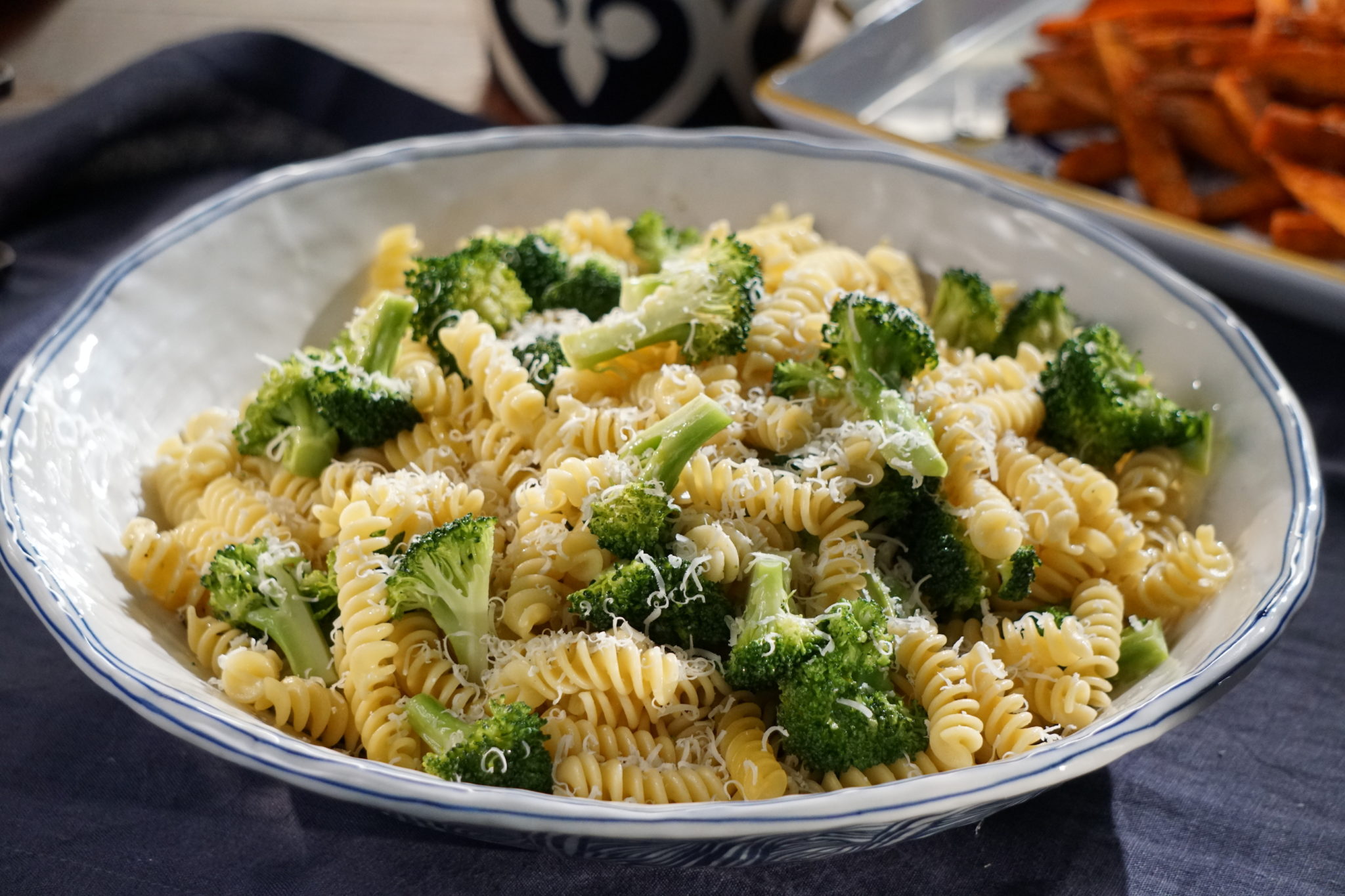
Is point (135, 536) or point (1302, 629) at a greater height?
point (135, 536)

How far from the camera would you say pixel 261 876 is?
83.8 inches

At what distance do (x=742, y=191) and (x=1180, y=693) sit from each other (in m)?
2.08

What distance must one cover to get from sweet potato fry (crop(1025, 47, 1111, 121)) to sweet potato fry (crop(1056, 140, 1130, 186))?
203 millimetres

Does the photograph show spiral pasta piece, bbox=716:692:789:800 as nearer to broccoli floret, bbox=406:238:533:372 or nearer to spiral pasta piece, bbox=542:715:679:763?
spiral pasta piece, bbox=542:715:679:763

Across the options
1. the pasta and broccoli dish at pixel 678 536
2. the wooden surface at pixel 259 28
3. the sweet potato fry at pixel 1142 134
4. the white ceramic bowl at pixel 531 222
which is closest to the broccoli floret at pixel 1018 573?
the pasta and broccoli dish at pixel 678 536

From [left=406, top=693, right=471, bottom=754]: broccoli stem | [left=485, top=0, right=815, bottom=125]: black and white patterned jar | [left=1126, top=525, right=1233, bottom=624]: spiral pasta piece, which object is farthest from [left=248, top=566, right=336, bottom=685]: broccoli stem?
[left=485, top=0, right=815, bottom=125]: black and white patterned jar

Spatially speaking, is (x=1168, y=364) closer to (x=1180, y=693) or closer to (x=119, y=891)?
(x=1180, y=693)

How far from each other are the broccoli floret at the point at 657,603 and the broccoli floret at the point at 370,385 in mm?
692

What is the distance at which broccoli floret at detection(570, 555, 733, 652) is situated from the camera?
202 centimetres

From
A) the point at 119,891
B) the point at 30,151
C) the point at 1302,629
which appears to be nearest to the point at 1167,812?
the point at 1302,629

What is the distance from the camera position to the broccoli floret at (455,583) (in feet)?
6.73

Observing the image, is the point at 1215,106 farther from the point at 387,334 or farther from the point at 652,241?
the point at 387,334

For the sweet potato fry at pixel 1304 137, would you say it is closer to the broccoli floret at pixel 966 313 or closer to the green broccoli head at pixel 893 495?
the broccoli floret at pixel 966 313

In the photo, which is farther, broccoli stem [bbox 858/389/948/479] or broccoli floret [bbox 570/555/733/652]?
broccoli stem [bbox 858/389/948/479]
